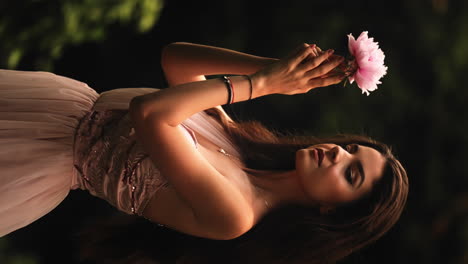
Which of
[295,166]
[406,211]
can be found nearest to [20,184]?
[295,166]

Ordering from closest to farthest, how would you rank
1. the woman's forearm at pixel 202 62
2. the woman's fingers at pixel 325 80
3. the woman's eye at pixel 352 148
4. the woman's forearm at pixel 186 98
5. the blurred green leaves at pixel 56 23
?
1. the woman's forearm at pixel 186 98
2. the woman's fingers at pixel 325 80
3. the woman's forearm at pixel 202 62
4. the woman's eye at pixel 352 148
5. the blurred green leaves at pixel 56 23

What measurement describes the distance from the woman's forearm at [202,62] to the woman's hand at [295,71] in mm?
142

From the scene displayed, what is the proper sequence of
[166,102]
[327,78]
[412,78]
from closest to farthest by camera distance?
[166,102]
[327,78]
[412,78]

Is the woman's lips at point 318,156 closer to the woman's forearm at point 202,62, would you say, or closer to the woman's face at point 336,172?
the woman's face at point 336,172

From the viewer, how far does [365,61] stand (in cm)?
110

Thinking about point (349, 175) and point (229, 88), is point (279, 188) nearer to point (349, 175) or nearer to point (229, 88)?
point (349, 175)

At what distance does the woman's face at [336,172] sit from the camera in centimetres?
126

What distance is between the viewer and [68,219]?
232 centimetres

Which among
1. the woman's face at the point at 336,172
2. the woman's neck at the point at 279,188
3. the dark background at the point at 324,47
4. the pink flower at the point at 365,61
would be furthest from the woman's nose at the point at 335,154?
the dark background at the point at 324,47

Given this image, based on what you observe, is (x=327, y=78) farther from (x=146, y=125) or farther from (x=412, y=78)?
(x=412, y=78)

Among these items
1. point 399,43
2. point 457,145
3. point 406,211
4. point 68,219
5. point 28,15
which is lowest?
point 68,219

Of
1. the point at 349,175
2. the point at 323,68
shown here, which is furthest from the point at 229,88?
the point at 349,175

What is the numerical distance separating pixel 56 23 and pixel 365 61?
5.66 feet

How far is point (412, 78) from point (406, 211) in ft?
2.03
